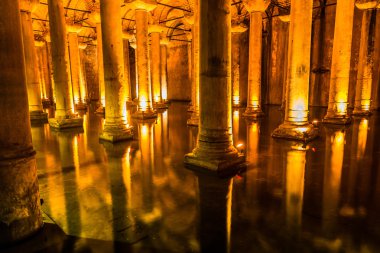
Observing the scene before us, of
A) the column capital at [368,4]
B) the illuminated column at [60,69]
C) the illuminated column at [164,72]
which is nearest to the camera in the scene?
the illuminated column at [60,69]

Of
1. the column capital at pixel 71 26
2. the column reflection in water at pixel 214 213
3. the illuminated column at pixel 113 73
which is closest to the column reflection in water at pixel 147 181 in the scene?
the column reflection in water at pixel 214 213

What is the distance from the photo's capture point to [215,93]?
19.5ft

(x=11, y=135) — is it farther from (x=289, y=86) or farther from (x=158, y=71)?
(x=158, y=71)

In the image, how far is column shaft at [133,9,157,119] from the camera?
1453 centimetres

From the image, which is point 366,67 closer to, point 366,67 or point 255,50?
point 366,67

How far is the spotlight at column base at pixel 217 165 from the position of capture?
5.66m

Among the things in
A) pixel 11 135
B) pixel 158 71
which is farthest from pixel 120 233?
pixel 158 71

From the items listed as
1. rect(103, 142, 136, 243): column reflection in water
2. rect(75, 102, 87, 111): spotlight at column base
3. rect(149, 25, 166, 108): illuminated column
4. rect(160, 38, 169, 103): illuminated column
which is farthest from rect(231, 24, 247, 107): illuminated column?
A: rect(103, 142, 136, 243): column reflection in water

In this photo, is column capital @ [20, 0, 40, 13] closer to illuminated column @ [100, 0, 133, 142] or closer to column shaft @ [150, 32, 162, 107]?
illuminated column @ [100, 0, 133, 142]

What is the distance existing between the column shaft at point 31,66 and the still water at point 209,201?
679 cm

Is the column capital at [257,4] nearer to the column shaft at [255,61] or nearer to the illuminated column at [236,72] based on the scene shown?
the column shaft at [255,61]

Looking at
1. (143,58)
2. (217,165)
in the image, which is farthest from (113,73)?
(143,58)

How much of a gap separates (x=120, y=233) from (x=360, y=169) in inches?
203

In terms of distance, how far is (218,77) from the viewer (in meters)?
5.89
